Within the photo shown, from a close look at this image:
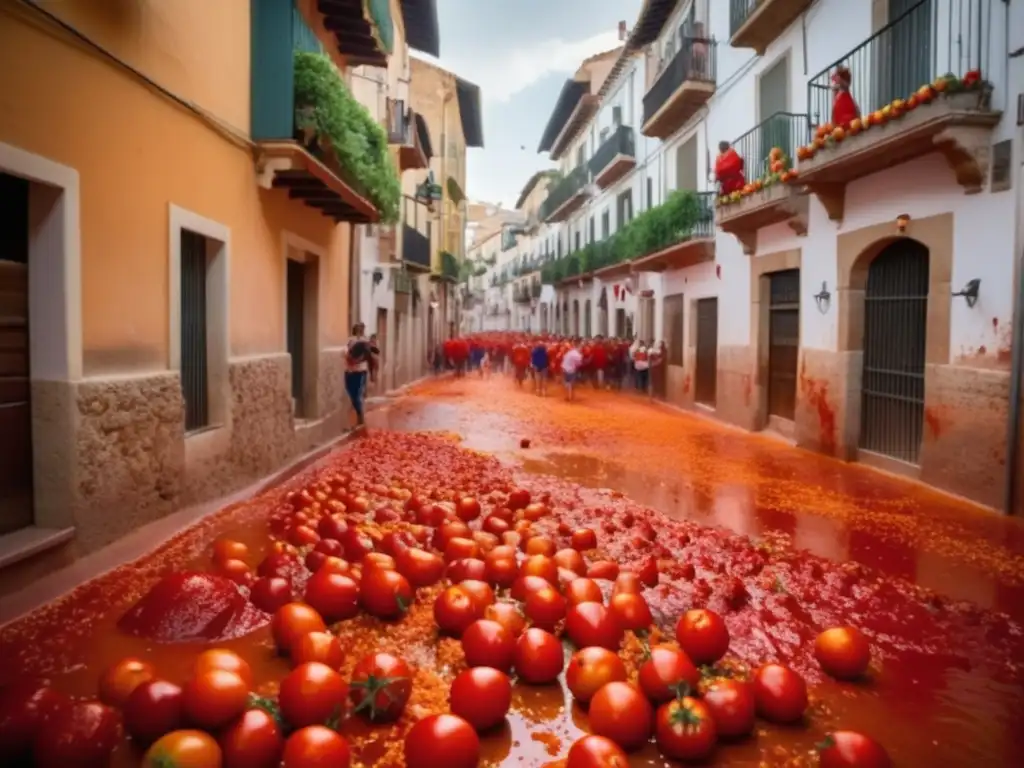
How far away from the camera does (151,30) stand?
20.6 ft

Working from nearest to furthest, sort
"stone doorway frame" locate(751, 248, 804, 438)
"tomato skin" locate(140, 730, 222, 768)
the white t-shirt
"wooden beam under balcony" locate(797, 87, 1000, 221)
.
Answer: "tomato skin" locate(140, 730, 222, 768) → "wooden beam under balcony" locate(797, 87, 1000, 221) → "stone doorway frame" locate(751, 248, 804, 438) → the white t-shirt

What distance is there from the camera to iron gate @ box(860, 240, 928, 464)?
32.9ft

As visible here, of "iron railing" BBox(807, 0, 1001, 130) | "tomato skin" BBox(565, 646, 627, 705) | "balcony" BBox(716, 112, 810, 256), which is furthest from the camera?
"balcony" BBox(716, 112, 810, 256)

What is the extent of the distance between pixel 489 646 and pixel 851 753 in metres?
1.45

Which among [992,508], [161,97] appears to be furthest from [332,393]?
[992,508]

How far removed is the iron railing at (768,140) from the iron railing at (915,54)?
2.20 feet

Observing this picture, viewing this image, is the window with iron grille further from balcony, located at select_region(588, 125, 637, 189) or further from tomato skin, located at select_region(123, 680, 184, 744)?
balcony, located at select_region(588, 125, 637, 189)

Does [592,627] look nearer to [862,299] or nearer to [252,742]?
[252,742]

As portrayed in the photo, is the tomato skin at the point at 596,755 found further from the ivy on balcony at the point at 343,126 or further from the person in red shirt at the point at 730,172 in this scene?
the person in red shirt at the point at 730,172

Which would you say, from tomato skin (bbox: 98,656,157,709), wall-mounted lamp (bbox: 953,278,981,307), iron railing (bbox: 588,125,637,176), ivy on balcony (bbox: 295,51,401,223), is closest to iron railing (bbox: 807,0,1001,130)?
wall-mounted lamp (bbox: 953,278,981,307)

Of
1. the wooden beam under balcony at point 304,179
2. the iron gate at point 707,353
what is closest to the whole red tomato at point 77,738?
the wooden beam under balcony at point 304,179

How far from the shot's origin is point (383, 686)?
2873 millimetres

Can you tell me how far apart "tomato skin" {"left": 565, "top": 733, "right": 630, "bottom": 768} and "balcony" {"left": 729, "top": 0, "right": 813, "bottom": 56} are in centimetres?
1291

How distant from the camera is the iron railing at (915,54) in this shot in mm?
8398
